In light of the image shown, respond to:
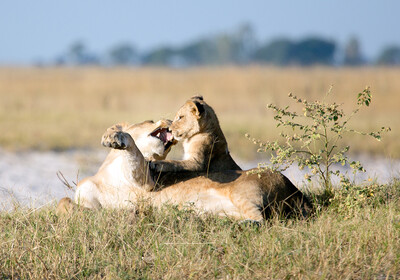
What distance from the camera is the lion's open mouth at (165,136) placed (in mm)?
5062

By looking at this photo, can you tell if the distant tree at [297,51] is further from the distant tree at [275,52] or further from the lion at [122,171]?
the lion at [122,171]

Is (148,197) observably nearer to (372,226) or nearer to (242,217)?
(242,217)

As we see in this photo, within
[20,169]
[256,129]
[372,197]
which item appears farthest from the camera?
[256,129]

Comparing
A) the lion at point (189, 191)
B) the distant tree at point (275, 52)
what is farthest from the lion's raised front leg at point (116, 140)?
the distant tree at point (275, 52)

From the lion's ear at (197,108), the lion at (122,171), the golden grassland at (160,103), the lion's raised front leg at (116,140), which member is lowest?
the golden grassland at (160,103)

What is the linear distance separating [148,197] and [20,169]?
4670 mm

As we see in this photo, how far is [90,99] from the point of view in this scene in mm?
16609

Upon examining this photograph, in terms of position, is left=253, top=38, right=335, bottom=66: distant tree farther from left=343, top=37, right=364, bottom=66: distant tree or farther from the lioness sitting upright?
the lioness sitting upright

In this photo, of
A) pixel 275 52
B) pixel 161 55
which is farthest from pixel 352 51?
pixel 161 55

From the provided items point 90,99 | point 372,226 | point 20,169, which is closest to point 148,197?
point 372,226

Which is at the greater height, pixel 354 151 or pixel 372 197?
pixel 372 197

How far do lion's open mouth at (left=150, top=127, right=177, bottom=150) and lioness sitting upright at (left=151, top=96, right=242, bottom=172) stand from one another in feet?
0.32

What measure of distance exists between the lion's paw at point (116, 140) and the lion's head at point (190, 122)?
2.44ft

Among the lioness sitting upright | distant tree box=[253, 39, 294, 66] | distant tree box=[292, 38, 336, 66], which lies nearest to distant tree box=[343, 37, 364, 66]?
distant tree box=[292, 38, 336, 66]
